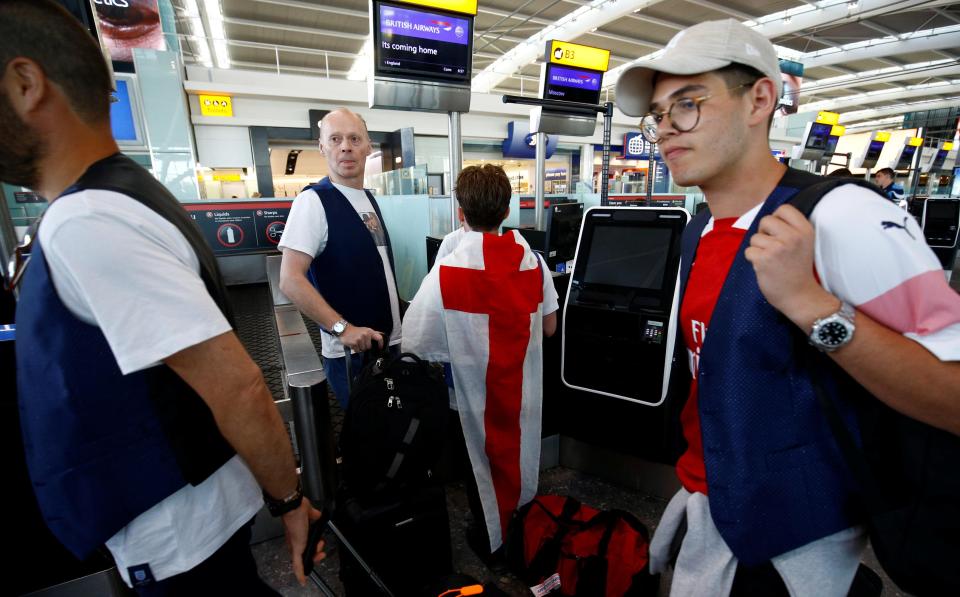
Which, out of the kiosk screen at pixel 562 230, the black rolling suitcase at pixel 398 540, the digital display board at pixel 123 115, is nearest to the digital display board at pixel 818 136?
the kiosk screen at pixel 562 230

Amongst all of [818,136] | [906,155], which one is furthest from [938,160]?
[818,136]

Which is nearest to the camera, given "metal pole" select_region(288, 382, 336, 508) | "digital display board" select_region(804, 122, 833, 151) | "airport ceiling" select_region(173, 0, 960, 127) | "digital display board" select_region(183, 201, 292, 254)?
"metal pole" select_region(288, 382, 336, 508)

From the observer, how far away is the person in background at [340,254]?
6.41ft

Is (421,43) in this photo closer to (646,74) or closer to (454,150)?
(454,150)

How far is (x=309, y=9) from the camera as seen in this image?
11.5 m

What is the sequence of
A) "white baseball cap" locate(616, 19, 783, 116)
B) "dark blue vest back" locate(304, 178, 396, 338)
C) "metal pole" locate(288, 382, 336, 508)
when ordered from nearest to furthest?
1. "white baseball cap" locate(616, 19, 783, 116)
2. "metal pole" locate(288, 382, 336, 508)
3. "dark blue vest back" locate(304, 178, 396, 338)

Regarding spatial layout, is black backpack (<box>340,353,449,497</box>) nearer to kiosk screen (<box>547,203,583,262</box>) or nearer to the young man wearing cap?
the young man wearing cap

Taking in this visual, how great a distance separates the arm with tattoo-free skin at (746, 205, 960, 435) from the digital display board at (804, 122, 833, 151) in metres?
10.8

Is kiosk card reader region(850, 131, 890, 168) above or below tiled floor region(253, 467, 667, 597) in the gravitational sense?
above

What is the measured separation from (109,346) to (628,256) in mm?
2046

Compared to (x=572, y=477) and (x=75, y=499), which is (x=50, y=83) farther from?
(x=572, y=477)

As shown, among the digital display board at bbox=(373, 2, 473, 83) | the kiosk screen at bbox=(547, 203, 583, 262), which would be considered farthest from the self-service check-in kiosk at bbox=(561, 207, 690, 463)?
the digital display board at bbox=(373, 2, 473, 83)

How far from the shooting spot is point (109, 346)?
734mm

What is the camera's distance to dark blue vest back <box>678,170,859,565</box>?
80 centimetres
